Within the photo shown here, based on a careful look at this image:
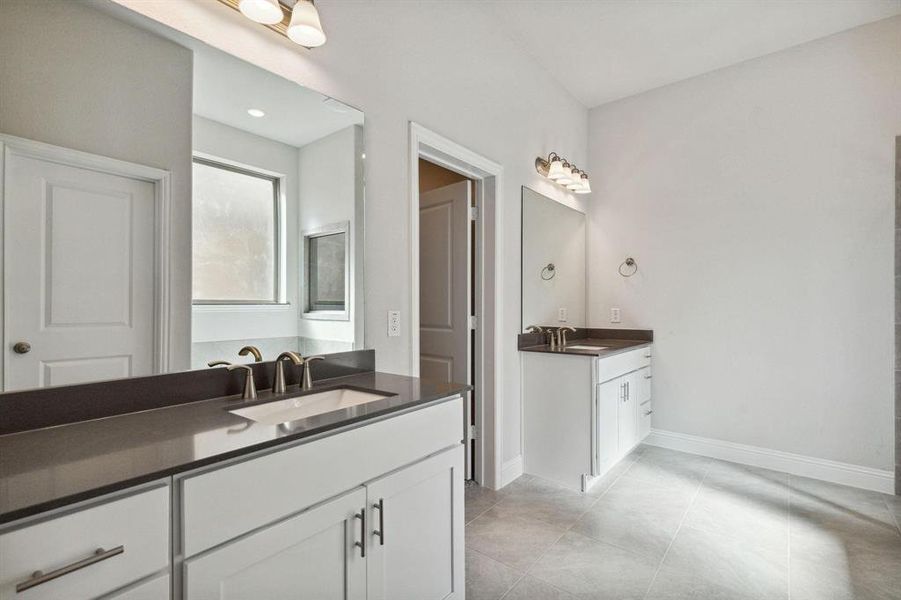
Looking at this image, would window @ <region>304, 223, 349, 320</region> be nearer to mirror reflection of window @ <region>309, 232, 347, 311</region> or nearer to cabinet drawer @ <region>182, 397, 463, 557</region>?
mirror reflection of window @ <region>309, 232, 347, 311</region>

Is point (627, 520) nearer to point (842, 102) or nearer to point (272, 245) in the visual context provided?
point (272, 245)

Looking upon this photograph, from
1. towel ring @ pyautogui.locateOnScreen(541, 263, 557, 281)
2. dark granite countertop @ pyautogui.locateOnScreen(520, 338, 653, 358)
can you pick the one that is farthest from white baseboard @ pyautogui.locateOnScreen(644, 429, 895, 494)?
towel ring @ pyautogui.locateOnScreen(541, 263, 557, 281)

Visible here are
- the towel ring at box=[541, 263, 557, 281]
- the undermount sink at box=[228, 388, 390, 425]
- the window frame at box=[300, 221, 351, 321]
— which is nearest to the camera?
the undermount sink at box=[228, 388, 390, 425]

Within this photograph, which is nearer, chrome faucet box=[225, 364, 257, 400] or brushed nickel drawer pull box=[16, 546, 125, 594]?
brushed nickel drawer pull box=[16, 546, 125, 594]

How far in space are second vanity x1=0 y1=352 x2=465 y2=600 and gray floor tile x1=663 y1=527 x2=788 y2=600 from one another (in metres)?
1.13

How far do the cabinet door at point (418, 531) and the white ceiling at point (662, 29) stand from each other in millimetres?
2607

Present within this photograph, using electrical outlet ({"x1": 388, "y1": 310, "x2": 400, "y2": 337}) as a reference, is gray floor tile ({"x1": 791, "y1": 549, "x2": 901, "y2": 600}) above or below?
below

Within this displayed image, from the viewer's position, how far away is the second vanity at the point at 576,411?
262 centimetres

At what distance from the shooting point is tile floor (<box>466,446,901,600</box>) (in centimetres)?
175

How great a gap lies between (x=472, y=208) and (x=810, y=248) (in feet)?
7.63

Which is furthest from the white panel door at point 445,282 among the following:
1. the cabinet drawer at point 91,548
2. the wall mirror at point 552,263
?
the cabinet drawer at point 91,548

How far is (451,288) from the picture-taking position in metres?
2.89

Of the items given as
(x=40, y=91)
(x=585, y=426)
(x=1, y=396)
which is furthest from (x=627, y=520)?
(x=40, y=91)

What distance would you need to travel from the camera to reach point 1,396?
3.22 ft
